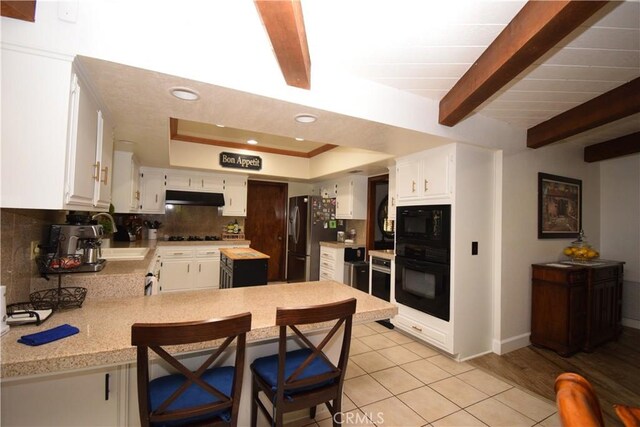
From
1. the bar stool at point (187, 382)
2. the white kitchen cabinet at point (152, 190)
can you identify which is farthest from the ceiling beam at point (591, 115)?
the white kitchen cabinet at point (152, 190)

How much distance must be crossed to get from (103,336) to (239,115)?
1.57m

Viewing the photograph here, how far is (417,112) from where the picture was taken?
2293 millimetres

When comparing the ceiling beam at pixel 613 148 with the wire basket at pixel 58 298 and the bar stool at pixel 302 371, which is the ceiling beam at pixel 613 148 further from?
the wire basket at pixel 58 298

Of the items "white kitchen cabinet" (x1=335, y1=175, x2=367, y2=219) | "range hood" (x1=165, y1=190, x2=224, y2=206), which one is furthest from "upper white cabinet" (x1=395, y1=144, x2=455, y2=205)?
"range hood" (x1=165, y1=190, x2=224, y2=206)

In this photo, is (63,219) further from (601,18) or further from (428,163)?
(601,18)

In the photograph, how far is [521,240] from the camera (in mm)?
3123

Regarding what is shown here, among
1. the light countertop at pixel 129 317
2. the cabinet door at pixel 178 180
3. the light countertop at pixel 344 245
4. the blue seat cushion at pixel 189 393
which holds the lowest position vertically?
the blue seat cushion at pixel 189 393

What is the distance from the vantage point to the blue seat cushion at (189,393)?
3.82 feet

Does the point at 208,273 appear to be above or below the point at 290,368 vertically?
below

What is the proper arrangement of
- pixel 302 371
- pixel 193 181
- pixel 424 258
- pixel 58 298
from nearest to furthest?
pixel 302 371, pixel 58 298, pixel 424 258, pixel 193 181

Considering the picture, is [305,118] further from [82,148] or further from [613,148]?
[613,148]

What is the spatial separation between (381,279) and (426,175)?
5.06 ft

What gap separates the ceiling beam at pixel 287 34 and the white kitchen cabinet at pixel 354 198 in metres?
3.17

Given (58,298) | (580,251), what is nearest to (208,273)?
(58,298)
